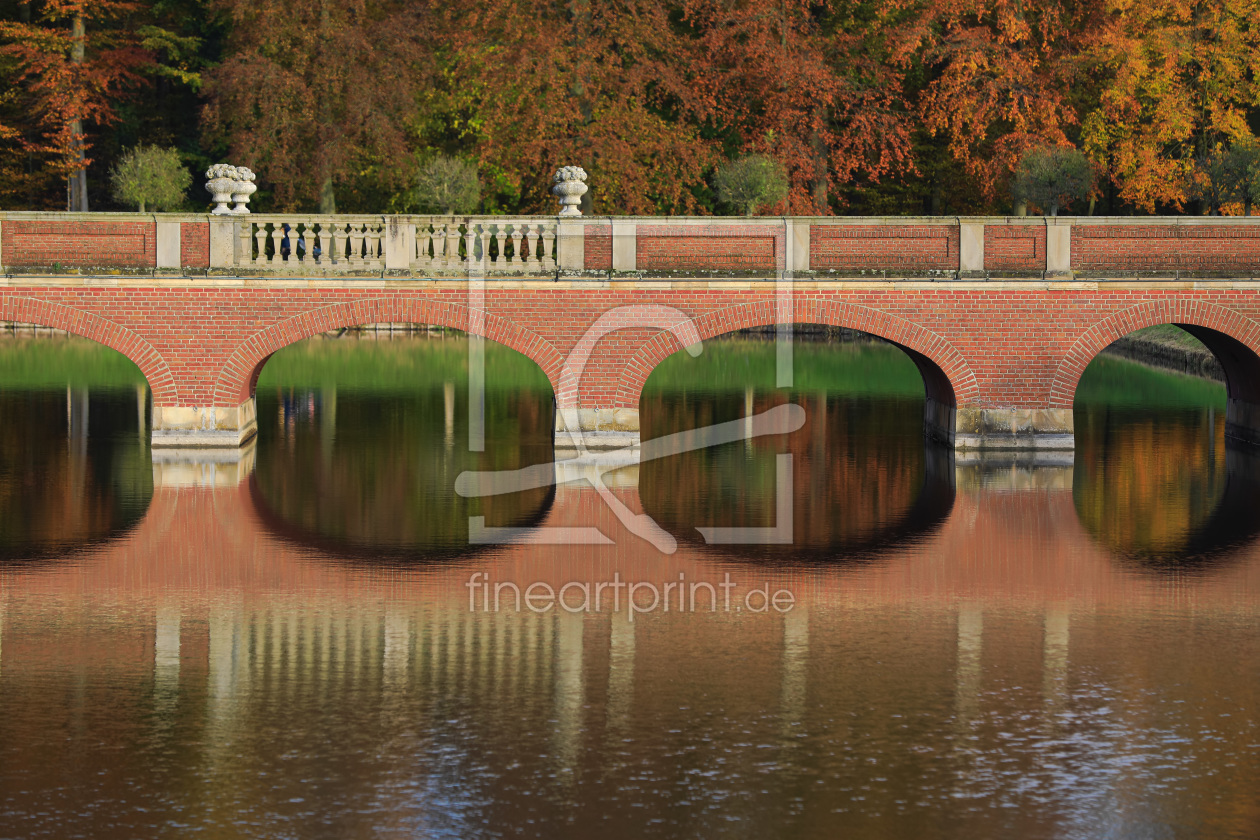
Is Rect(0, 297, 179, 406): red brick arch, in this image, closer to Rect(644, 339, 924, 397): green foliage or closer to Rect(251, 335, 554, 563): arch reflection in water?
Rect(251, 335, 554, 563): arch reflection in water

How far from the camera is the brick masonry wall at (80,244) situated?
24.6 m

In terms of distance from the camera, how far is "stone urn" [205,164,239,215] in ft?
82.5

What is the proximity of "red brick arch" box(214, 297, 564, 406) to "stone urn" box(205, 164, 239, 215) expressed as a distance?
6.92 feet

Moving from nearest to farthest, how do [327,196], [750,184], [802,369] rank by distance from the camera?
1. [750,184]
2. [802,369]
3. [327,196]

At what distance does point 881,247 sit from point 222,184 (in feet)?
34.0

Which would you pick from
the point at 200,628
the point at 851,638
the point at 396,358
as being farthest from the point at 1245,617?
the point at 396,358

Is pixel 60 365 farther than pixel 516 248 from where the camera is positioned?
Yes

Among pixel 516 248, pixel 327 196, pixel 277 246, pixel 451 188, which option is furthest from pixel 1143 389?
pixel 327 196

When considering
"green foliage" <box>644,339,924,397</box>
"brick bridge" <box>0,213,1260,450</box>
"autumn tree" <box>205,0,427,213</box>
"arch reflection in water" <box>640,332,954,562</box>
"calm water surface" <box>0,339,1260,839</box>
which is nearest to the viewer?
"calm water surface" <box>0,339,1260,839</box>

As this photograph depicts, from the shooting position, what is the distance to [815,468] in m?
23.6

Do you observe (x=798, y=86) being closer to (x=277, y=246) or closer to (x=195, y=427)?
(x=277, y=246)

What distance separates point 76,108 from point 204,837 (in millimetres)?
40859

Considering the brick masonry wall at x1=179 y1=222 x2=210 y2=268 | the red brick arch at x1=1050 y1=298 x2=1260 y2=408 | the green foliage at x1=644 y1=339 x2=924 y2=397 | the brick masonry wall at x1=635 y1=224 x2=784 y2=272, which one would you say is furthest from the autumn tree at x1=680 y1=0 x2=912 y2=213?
the brick masonry wall at x1=179 y1=222 x2=210 y2=268

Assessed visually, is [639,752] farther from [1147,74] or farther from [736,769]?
[1147,74]
